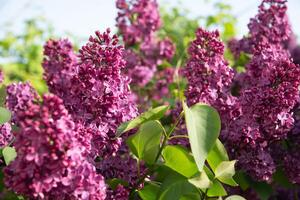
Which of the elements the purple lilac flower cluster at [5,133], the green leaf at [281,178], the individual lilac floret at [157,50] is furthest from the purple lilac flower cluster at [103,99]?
the individual lilac floret at [157,50]

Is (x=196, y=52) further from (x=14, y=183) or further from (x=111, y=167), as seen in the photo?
(x=14, y=183)

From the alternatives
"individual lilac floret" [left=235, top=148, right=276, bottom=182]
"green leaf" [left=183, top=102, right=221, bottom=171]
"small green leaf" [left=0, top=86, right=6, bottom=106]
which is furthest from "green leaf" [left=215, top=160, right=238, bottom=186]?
"small green leaf" [left=0, top=86, right=6, bottom=106]

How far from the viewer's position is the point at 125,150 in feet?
5.72

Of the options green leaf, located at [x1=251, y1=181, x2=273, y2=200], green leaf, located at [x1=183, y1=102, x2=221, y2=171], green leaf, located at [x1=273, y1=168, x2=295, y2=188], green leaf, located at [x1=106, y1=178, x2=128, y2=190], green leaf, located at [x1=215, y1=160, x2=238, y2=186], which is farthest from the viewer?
green leaf, located at [x1=273, y1=168, x2=295, y2=188]

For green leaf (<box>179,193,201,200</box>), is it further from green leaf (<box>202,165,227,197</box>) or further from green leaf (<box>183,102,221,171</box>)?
green leaf (<box>183,102,221,171</box>)

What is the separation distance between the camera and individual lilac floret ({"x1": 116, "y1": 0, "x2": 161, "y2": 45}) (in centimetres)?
317

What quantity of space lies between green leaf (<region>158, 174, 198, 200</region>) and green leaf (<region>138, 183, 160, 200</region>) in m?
0.06

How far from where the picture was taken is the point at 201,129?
1.44 meters

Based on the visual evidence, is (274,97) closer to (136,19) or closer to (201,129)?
(201,129)

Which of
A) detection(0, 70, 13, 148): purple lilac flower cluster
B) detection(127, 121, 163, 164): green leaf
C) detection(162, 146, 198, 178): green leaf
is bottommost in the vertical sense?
detection(162, 146, 198, 178): green leaf

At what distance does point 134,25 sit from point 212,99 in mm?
1414

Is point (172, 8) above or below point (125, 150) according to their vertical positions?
above

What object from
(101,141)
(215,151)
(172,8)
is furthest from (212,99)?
(172,8)

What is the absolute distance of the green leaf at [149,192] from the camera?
5.08 feet
